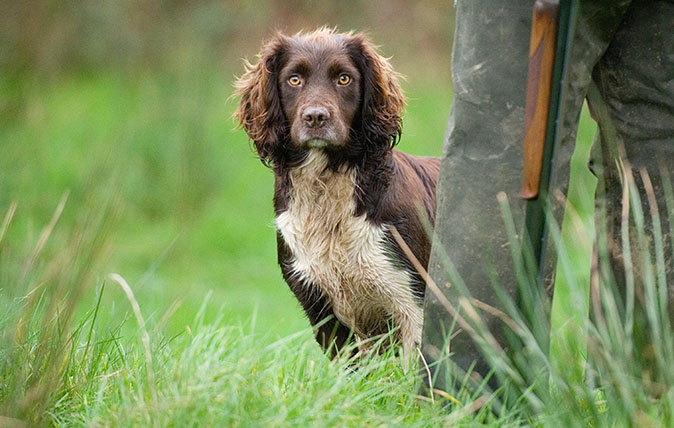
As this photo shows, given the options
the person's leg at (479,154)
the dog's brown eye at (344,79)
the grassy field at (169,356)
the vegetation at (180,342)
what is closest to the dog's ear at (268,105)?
the dog's brown eye at (344,79)

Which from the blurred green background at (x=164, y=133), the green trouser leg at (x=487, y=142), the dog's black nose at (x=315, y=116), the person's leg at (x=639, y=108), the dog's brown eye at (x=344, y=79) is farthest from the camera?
the dog's brown eye at (x=344, y=79)

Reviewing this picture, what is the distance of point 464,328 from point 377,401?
0.35 m

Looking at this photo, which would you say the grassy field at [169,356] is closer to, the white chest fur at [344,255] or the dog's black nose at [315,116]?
A: the dog's black nose at [315,116]

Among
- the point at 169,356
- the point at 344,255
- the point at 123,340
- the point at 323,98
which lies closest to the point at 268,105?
the point at 323,98

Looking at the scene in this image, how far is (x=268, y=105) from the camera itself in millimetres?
4324

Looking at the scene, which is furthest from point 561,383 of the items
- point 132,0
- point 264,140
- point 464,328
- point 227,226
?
point 132,0

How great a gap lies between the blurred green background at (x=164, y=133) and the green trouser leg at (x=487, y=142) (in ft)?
2.55

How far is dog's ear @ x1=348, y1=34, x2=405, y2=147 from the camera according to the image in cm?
430

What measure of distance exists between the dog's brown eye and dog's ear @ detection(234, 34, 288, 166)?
0.95 feet

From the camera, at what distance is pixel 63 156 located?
11781mm

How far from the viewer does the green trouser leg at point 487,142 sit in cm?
284

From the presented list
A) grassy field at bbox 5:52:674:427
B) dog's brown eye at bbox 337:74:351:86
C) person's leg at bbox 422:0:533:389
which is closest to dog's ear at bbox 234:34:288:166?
dog's brown eye at bbox 337:74:351:86

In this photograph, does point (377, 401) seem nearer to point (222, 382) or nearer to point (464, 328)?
point (464, 328)

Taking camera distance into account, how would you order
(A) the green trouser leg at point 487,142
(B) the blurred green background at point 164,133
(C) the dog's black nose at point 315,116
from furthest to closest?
1. (C) the dog's black nose at point 315,116
2. (A) the green trouser leg at point 487,142
3. (B) the blurred green background at point 164,133
